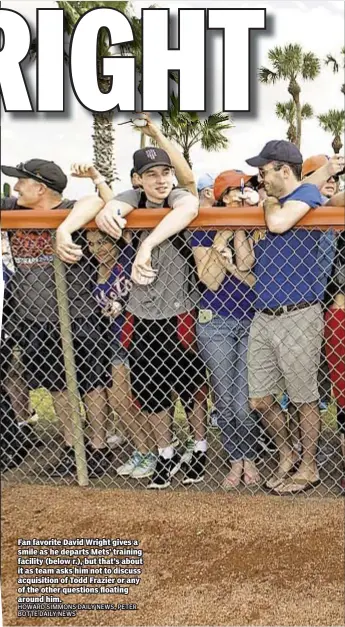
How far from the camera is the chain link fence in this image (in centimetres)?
357

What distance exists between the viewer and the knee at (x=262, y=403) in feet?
12.1

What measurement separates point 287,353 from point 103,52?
2389 mm

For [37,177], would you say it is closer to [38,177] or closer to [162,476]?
[38,177]

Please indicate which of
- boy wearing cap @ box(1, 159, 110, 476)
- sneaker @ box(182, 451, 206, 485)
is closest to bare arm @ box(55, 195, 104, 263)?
boy wearing cap @ box(1, 159, 110, 476)

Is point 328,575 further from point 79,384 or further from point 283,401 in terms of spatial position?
point 79,384

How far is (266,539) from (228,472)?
2.04 ft

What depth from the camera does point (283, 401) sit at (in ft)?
13.7

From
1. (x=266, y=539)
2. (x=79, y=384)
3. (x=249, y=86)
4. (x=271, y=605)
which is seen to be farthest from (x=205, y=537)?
(x=249, y=86)

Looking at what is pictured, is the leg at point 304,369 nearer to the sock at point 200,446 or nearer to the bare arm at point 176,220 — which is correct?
the sock at point 200,446

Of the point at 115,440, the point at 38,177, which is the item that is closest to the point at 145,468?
the point at 115,440

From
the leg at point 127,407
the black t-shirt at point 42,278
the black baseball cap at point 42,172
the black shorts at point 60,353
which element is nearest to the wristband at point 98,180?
the black t-shirt at point 42,278

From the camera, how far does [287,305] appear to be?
3.50 meters

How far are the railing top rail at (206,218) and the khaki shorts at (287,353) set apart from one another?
1.48 feet

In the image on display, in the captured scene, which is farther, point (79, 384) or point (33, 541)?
point (79, 384)
